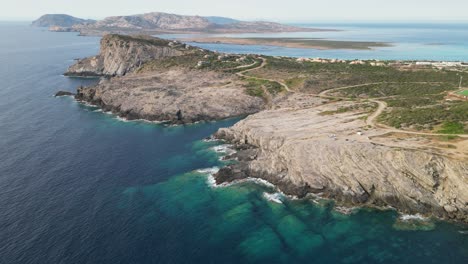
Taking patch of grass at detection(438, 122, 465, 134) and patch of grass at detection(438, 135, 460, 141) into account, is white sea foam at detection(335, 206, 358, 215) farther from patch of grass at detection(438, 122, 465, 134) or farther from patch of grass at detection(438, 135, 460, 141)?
patch of grass at detection(438, 122, 465, 134)

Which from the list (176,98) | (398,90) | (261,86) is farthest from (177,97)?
(398,90)

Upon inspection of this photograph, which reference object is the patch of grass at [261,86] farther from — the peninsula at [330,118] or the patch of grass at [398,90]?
the patch of grass at [398,90]

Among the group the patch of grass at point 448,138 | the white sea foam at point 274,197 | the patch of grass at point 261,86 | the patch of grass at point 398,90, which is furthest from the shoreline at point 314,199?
the patch of grass at point 398,90

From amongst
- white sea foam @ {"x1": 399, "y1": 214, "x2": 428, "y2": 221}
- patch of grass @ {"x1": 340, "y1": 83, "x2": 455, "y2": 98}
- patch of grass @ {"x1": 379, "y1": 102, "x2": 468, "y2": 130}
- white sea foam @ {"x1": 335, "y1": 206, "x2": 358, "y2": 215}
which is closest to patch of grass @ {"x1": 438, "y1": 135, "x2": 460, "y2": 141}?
patch of grass @ {"x1": 379, "y1": 102, "x2": 468, "y2": 130}

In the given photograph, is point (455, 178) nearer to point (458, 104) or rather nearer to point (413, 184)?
point (413, 184)

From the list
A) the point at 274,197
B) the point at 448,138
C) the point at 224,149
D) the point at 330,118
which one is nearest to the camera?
the point at 274,197

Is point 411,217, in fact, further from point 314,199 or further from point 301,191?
point 301,191

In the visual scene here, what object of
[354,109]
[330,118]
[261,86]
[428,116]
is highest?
[428,116]
